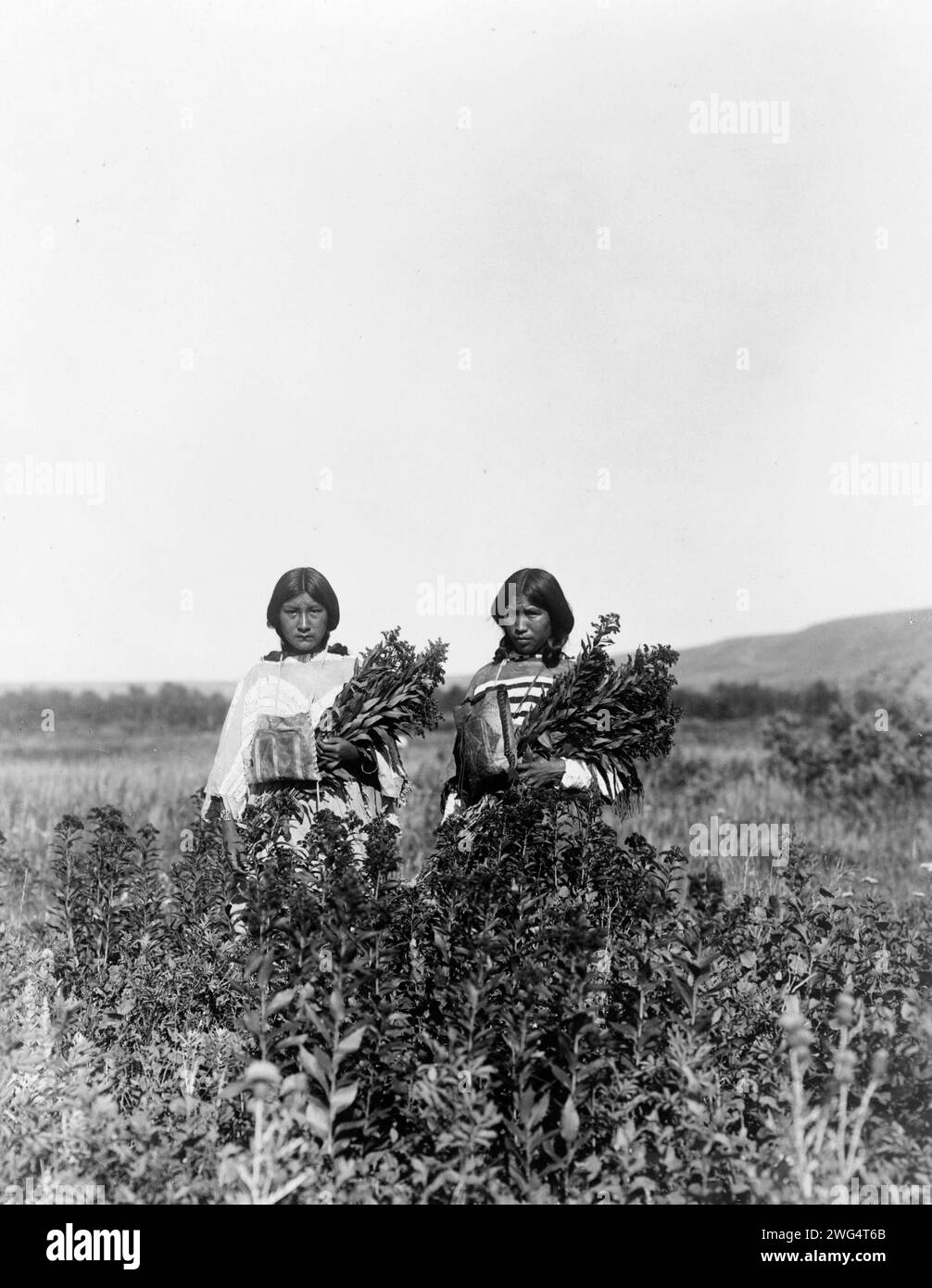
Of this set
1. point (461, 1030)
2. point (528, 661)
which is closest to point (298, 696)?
point (528, 661)

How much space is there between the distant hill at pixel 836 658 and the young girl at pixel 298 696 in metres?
8.97

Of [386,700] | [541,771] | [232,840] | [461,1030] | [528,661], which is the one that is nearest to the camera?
[461,1030]

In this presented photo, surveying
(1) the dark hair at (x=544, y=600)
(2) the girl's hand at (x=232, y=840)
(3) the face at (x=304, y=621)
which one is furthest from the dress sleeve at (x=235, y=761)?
(1) the dark hair at (x=544, y=600)

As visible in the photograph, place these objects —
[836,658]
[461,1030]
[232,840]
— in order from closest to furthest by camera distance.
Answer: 1. [461,1030]
2. [232,840]
3. [836,658]

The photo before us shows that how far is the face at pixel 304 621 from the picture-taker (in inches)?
245

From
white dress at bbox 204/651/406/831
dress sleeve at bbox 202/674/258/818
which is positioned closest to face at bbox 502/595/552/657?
white dress at bbox 204/651/406/831

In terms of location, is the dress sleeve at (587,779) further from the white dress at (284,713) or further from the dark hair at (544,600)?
the white dress at (284,713)

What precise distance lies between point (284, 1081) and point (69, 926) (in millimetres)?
2113

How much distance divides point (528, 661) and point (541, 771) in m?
0.65

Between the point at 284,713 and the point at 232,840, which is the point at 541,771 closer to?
the point at 284,713

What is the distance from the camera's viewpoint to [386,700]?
604 centimetres

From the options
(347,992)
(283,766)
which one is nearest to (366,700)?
(283,766)

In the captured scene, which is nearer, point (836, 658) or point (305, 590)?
point (305, 590)

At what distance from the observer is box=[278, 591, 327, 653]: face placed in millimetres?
6230
